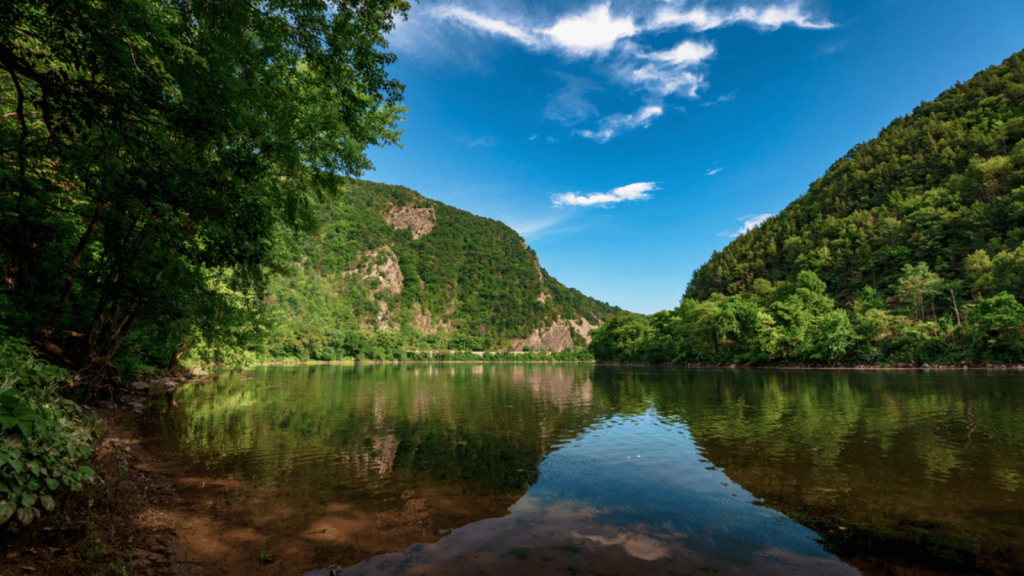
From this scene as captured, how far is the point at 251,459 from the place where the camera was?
13.2m

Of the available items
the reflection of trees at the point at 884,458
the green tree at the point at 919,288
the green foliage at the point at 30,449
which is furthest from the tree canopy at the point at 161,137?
the green tree at the point at 919,288

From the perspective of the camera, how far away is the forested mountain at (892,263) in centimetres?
6662

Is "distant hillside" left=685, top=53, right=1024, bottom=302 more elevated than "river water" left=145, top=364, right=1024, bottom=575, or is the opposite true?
"distant hillside" left=685, top=53, right=1024, bottom=302

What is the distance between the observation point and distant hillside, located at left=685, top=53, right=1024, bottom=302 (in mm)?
91625

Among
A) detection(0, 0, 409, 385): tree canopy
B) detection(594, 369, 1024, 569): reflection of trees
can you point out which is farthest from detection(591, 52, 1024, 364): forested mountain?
detection(0, 0, 409, 385): tree canopy

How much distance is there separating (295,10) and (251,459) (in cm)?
1316

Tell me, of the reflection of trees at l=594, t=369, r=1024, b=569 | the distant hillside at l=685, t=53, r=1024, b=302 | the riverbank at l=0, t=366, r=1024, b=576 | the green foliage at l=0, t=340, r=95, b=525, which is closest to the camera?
the green foliage at l=0, t=340, r=95, b=525

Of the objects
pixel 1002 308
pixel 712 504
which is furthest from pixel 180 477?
pixel 1002 308

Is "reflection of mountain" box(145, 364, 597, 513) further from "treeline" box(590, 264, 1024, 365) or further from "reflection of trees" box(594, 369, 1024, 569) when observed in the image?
"treeline" box(590, 264, 1024, 365)

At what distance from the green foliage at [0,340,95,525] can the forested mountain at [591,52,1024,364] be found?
278ft

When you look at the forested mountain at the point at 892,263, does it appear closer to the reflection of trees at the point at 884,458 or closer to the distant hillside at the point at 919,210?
the distant hillside at the point at 919,210

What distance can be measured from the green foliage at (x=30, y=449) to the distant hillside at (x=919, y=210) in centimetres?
9819

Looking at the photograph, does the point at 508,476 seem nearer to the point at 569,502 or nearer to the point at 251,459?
the point at 569,502

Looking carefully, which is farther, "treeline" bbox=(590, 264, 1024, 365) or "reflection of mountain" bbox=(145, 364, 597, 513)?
"treeline" bbox=(590, 264, 1024, 365)
